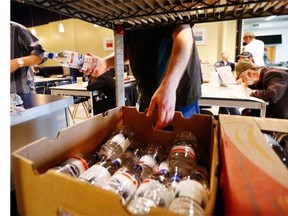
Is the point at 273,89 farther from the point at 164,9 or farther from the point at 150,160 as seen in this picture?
the point at 150,160

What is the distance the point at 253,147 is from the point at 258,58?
16.3ft

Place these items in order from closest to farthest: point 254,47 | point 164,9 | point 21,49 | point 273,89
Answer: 1. point 164,9
2. point 21,49
3. point 273,89
4. point 254,47

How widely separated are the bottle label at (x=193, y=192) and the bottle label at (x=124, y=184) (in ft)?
0.33

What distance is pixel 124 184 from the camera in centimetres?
50

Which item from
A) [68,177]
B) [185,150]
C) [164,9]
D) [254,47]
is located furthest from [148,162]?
[254,47]

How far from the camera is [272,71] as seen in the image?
2.21 metres

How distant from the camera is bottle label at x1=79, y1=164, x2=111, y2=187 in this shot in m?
0.51

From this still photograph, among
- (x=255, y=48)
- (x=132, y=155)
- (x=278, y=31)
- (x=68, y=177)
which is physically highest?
(x=278, y=31)

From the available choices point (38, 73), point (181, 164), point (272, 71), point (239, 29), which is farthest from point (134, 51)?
point (38, 73)

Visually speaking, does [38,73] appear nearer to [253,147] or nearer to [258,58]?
[258,58]

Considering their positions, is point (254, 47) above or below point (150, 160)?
above

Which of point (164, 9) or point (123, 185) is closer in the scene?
point (123, 185)

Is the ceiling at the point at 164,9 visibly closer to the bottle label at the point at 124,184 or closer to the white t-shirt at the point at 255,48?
the bottle label at the point at 124,184

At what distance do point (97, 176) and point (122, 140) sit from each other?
0.27m
